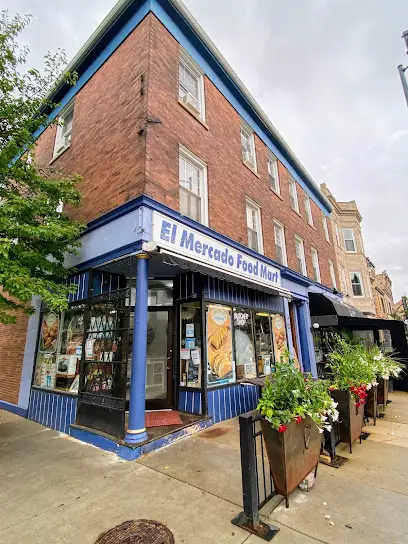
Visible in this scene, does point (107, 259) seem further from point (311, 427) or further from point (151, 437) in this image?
point (311, 427)

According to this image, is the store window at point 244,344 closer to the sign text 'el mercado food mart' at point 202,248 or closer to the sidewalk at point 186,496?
the sign text 'el mercado food mart' at point 202,248

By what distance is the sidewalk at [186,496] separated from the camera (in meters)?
2.88

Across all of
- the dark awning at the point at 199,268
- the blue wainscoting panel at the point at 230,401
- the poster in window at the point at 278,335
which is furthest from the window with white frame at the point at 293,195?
the blue wainscoting panel at the point at 230,401

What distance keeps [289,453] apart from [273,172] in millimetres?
12556

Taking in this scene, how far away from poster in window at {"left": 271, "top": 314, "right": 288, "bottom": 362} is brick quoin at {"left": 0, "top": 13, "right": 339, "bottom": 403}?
2.66 meters

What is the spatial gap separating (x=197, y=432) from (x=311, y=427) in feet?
10.9

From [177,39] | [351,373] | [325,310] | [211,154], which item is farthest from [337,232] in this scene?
[351,373]

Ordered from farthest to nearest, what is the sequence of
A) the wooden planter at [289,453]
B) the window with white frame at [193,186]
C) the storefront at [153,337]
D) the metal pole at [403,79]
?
1. the window with white frame at [193,186]
2. the metal pole at [403,79]
3. the storefront at [153,337]
4. the wooden planter at [289,453]

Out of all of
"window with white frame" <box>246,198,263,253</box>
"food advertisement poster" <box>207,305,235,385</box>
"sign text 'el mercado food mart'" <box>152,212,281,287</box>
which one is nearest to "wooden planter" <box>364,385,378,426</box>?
"food advertisement poster" <box>207,305,235,385</box>

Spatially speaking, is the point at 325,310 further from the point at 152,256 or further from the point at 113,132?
the point at 113,132

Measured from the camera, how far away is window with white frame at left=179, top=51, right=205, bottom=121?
841cm

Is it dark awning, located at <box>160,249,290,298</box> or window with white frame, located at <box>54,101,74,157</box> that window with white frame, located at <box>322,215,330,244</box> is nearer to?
dark awning, located at <box>160,249,290,298</box>

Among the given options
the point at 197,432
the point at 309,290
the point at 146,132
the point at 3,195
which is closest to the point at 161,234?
the point at 146,132

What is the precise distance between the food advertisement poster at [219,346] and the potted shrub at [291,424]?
3582 mm
